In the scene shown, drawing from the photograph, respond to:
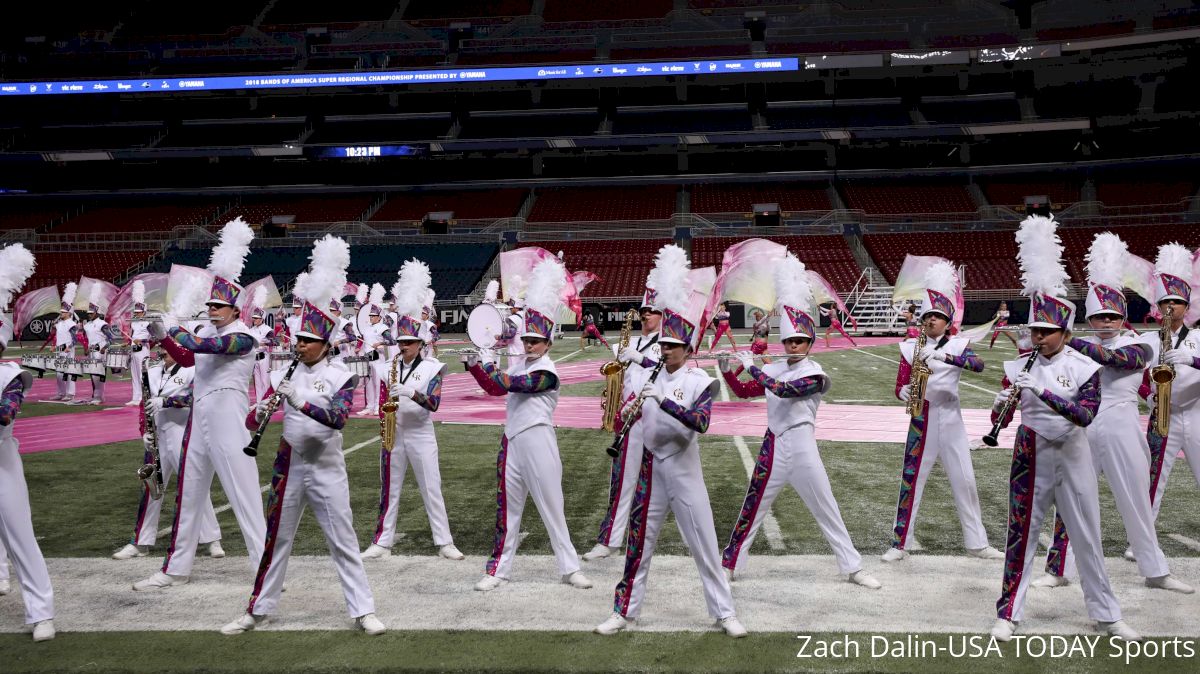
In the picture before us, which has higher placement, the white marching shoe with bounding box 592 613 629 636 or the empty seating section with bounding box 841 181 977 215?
the empty seating section with bounding box 841 181 977 215

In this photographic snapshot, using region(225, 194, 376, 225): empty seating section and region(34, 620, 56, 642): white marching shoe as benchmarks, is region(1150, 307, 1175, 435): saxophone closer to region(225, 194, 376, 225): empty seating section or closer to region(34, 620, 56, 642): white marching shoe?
region(34, 620, 56, 642): white marching shoe

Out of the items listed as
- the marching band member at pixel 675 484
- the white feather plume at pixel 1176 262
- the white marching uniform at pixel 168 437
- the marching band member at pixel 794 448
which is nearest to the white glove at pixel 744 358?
the marching band member at pixel 794 448

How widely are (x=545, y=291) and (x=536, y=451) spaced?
110 cm

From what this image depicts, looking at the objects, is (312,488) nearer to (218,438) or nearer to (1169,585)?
(218,438)

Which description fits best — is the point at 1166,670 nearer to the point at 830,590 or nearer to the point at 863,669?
the point at 863,669

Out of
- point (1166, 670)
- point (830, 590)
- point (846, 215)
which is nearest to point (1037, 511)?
point (1166, 670)

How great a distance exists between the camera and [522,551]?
23.6 ft

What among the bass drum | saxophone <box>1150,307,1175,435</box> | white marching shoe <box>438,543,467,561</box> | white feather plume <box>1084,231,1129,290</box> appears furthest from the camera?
white marching shoe <box>438,543,467,561</box>

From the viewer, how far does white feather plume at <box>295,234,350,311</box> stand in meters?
5.72

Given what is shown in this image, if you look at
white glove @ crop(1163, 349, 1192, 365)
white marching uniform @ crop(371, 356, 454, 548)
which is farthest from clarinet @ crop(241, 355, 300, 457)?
white glove @ crop(1163, 349, 1192, 365)

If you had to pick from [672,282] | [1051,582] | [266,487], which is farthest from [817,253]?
[672,282]

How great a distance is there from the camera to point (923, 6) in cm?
4906

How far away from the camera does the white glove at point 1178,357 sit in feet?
19.7

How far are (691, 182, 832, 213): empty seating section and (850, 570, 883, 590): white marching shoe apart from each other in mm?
40688
